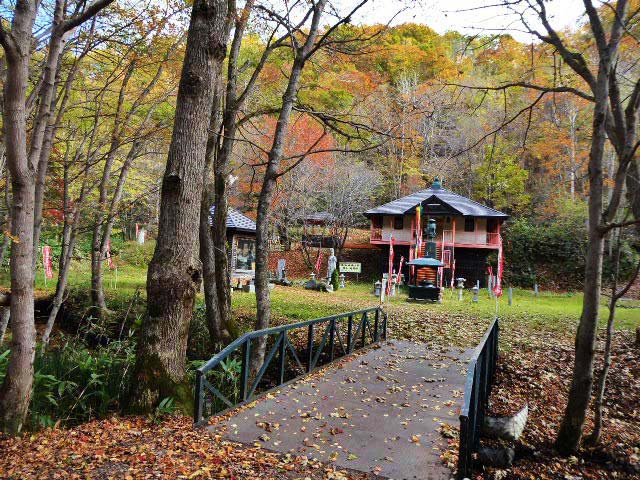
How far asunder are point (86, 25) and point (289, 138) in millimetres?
20040

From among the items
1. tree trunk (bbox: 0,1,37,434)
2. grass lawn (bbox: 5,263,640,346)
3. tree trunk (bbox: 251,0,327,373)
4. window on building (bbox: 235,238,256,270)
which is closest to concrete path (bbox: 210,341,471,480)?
tree trunk (bbox: 251,0,327,373)

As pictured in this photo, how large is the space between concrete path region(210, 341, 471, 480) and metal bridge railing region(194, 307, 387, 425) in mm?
321

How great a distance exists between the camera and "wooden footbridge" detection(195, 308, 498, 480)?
4.16 meters

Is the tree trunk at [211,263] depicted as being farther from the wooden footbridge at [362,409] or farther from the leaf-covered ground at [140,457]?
the leaf-covered ground at [140,457]

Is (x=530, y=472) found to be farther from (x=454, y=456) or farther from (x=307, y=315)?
(x=307, y=315)

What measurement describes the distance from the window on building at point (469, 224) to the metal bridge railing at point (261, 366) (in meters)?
17.6

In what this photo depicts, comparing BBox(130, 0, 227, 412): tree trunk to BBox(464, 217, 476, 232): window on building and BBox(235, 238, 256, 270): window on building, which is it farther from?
BBox(464, 217, 476, 232): window on building

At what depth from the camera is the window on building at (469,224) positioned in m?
28.9

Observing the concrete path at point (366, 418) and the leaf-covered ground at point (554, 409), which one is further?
the leaf-covered ground at point (554, 409)

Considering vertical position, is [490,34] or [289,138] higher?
[289,138]

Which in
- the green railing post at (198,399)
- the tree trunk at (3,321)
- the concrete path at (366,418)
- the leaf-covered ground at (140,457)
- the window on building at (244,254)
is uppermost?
the window on building at (244,254)

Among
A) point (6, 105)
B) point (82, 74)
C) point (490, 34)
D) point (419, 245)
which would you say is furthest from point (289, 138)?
point (6, 105)

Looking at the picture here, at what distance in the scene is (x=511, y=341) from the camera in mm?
11125

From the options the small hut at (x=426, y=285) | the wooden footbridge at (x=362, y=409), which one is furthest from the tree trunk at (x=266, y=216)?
→ the small hut at (x=426, y=285)
